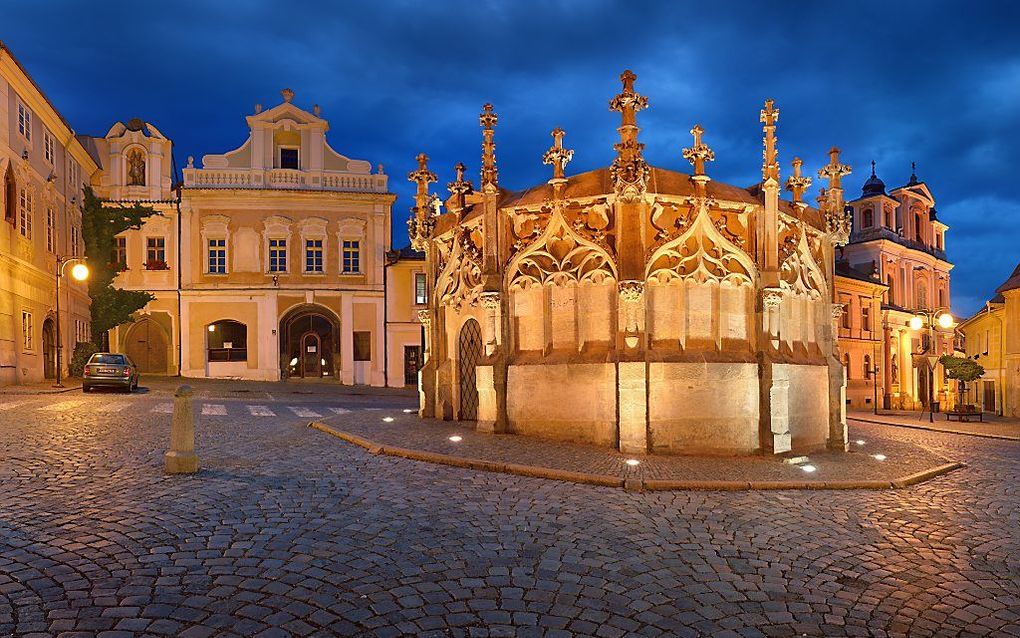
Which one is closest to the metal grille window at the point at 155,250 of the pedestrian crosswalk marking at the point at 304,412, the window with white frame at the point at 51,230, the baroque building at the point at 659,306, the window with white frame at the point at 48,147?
the window with white frame at the point at 51,230

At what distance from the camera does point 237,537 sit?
6.54 metres

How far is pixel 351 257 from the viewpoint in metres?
44.1

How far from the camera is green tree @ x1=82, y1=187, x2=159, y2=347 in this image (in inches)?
1607

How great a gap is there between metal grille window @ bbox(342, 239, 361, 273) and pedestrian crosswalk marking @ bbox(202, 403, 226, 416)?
21443 millimetres

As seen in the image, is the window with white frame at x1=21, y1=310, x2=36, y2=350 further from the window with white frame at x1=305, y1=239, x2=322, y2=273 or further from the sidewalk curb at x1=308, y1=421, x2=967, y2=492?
the sidewalk curb at x1=308, y1=421, x2=967, y2=492

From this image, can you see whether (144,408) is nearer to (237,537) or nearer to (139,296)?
(237,537)

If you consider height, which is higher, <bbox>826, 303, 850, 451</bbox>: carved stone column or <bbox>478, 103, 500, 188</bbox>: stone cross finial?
<bbox>478, 103, 500, 188</bbox>: stone cross finial

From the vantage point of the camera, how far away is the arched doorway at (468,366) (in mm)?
16344

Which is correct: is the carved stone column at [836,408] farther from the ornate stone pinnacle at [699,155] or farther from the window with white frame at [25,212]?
the window with white frame at [25,212]

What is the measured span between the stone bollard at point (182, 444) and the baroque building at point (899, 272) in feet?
169

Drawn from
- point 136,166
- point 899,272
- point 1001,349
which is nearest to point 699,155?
point 1001,349

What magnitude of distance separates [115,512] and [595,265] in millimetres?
8367

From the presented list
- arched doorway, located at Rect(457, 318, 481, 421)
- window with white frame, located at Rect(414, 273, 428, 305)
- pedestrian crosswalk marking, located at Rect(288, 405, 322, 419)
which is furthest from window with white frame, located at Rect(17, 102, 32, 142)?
arched doorway, located at Rect(457, 318, 481, 421)

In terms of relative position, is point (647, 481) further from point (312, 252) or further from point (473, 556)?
point (312, 252)
